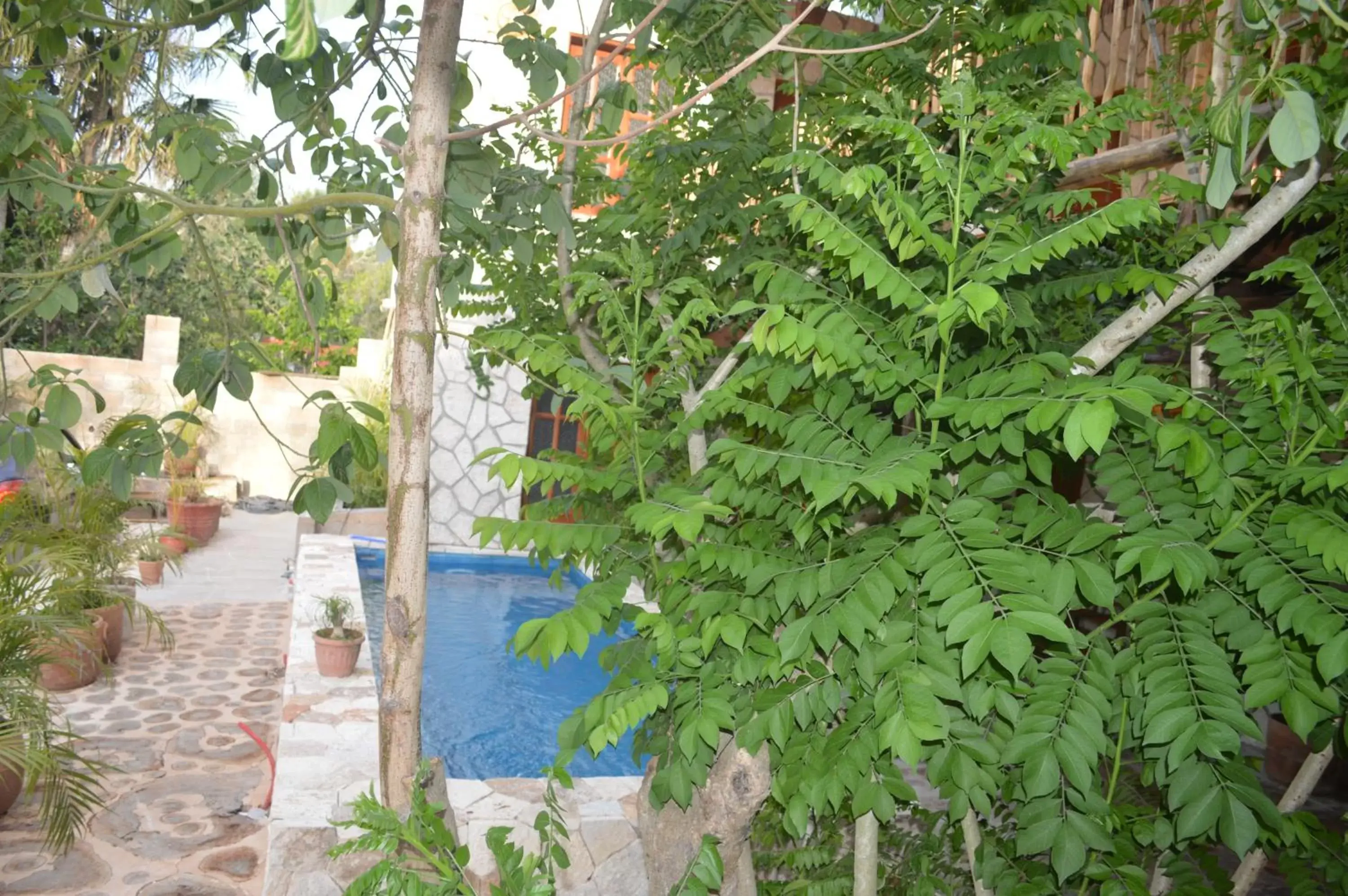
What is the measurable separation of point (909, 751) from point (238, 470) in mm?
14544

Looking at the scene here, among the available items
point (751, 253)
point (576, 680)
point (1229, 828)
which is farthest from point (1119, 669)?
point (576, 680)

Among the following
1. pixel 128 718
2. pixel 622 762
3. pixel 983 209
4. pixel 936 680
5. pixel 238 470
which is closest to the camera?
pixel 936 680

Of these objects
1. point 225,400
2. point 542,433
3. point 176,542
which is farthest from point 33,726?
point 225,400

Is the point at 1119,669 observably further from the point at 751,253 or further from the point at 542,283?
the point at 542,283

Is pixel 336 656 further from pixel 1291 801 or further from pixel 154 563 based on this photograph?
pixel 1291 801

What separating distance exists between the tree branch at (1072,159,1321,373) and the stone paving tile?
157 inches

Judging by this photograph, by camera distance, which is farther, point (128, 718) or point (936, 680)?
point (128, 718)

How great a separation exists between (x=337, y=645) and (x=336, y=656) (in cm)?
8

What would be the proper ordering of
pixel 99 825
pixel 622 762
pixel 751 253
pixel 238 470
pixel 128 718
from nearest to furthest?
pixel 751 253
pixel 99 825
pixel 128 718
pixel 622 762
pixel 238 470

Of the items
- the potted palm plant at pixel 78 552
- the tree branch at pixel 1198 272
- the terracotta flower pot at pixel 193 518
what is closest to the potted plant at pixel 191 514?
the terracotta flower pot at pixel 193 518

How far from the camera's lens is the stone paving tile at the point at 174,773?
4098 millimetres

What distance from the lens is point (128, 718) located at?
584 cm

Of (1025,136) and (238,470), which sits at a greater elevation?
(1025,136)

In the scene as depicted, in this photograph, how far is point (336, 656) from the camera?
5836 millimetres
